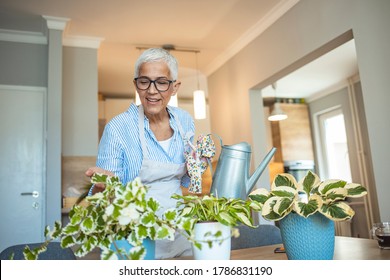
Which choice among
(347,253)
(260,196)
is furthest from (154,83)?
(347,253)

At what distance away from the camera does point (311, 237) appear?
808 mm

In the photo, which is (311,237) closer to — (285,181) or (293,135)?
(285,181)

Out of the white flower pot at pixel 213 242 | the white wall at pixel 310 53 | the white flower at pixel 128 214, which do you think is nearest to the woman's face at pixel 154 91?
the white flower pot at pixel 213 242

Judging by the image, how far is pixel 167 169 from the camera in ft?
4.30

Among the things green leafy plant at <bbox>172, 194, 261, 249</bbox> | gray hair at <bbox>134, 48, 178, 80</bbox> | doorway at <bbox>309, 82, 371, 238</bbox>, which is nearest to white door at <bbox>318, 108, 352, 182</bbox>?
doorway at <bbox>309, 82, 371, 238</bbox>

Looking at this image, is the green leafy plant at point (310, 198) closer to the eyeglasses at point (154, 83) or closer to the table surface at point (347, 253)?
the table surface at point (347, 253)

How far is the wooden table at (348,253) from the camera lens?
36.1 inches

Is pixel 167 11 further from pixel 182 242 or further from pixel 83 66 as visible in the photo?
pixel 182 242

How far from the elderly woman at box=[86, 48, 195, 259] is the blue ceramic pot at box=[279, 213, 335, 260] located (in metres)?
0.43

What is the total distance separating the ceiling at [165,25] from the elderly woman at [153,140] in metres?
2.37

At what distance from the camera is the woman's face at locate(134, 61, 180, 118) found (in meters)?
1.22

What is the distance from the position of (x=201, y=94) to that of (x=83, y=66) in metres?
1.37
